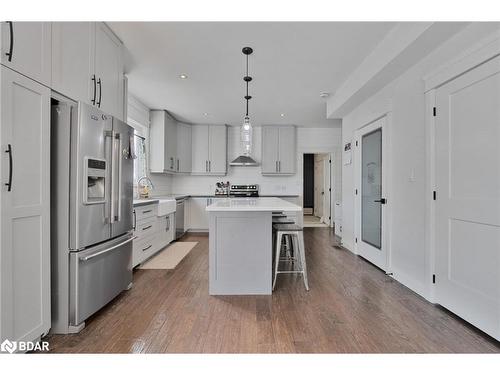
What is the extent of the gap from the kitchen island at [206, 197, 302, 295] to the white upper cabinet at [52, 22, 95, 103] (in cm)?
146

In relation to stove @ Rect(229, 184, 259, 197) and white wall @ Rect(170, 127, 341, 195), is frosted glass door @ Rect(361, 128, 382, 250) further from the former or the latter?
stove @ Rect(229, 184, 259, 197)

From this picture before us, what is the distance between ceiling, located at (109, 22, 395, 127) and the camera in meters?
2.35

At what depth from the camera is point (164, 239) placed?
4332 mm

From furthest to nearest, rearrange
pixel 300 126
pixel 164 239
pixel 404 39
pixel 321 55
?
pixel 300 126
pixel 164 239
pixel 321 55
pixel 404 39

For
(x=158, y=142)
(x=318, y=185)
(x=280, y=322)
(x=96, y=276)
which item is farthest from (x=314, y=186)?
(x=96, y=276)

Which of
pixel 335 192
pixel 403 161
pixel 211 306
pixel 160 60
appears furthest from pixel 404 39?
pixel 335 192

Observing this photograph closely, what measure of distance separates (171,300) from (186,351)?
843 millimetres

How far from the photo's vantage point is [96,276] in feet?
6.72

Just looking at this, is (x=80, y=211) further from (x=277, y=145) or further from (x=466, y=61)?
(x=277, y=145)

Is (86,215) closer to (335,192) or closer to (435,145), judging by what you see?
(435,145)

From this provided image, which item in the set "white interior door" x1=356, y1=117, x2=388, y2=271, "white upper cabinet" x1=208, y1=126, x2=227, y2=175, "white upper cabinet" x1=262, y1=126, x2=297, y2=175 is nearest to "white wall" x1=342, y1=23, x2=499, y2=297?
"white interior door" x1=356, y1=117, x2=388, y2=271

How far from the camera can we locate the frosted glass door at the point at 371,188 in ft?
11.1

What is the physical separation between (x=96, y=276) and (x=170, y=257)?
1893mm

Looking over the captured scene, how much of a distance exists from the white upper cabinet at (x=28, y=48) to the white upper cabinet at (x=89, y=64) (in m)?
0.07
